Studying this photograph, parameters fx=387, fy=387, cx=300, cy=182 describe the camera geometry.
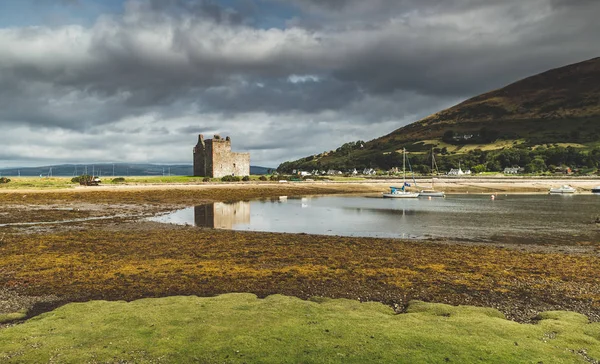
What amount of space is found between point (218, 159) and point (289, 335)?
4112 inches

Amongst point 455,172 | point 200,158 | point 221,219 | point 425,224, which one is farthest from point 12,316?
point 455,172

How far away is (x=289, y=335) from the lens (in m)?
9.06

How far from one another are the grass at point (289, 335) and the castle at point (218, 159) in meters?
100.0

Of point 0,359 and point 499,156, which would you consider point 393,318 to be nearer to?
point 0,359

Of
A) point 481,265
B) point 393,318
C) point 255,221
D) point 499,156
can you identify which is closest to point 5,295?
A: point 393,318

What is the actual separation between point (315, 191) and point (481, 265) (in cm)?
7000

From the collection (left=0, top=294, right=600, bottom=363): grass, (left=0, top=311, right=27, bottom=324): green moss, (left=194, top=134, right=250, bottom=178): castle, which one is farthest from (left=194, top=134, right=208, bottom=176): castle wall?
(left=0, top=294, right=600, bottom=363): grass

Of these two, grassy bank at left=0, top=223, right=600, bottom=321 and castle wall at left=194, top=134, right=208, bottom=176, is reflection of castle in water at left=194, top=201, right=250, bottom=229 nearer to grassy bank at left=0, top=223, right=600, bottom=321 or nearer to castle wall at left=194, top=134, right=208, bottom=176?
grassy bank at left=0, top=223, right=600, bottom=321

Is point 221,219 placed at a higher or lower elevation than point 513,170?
lower

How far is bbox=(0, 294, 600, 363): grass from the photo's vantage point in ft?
26.6

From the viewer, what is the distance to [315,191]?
87.7m

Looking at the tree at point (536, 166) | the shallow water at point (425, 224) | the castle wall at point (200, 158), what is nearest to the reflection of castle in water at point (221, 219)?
the shallow water at point (425, 224)

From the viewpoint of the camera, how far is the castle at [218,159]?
109500 millimetres

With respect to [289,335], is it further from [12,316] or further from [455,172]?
[455,172]
